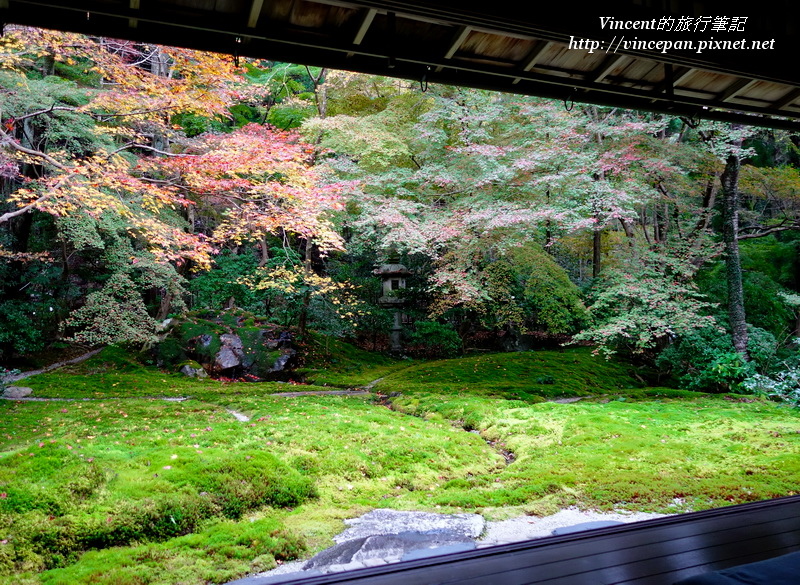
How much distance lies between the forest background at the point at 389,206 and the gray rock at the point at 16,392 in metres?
1.18

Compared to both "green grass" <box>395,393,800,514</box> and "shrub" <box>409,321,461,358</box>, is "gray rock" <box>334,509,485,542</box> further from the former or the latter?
"shrub" <box>409,321,461,358</box>

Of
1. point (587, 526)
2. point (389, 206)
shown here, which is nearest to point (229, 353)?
point (389, 206)

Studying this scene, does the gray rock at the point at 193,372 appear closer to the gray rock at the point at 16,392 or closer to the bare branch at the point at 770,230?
the gray rock at the point at 16,392

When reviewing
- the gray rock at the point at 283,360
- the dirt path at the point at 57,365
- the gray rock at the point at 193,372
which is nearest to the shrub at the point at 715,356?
the gray rock at the point at 283,360

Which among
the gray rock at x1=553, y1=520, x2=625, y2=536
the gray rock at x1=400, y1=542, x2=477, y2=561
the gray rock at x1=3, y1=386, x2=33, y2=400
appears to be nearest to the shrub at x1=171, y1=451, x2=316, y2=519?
the gray rock at x1=400, y1=542, x2=477, y2=561

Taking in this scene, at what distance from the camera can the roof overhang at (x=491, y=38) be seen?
6.05 ft

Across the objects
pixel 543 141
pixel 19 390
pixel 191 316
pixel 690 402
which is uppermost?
Answer: pixel 543 141

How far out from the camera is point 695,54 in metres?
2.21

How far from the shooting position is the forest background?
24.4 ft

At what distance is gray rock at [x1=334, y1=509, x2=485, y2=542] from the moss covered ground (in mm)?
146

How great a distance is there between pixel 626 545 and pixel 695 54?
7.34ft

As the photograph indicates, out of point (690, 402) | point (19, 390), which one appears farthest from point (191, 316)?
point (690, 402)

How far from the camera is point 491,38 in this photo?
2.22 metres

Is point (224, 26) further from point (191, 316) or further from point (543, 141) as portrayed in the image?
point (191, 316)
